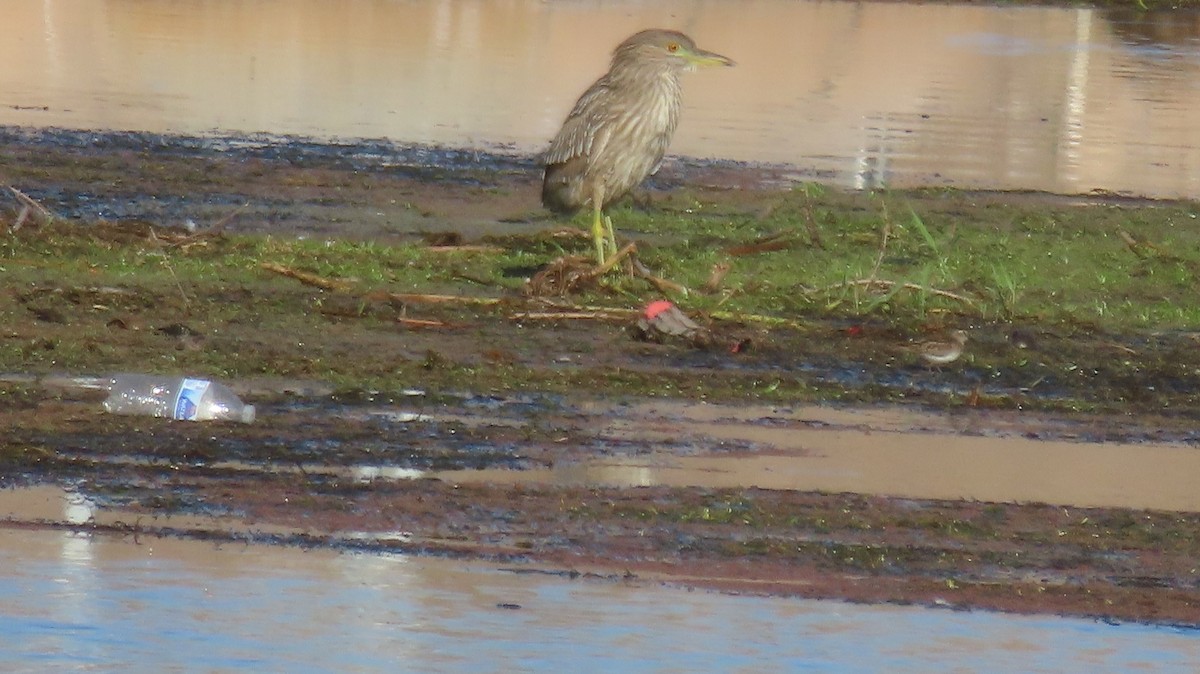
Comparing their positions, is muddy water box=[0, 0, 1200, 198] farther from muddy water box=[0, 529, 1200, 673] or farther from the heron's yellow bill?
muddy water box=[0, 529, 1200, 673]

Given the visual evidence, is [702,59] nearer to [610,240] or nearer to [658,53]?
[658,53]

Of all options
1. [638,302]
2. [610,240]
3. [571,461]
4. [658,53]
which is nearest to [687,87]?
[658,53]

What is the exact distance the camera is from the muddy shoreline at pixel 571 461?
6.23 meters

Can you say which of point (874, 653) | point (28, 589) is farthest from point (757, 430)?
point (28, 589)

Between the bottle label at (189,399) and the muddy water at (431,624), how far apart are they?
1303 mm

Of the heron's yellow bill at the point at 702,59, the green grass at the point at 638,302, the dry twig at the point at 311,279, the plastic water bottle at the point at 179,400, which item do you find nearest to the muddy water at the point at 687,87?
the green grass at the point at 638,302

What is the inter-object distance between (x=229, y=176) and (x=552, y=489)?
8212 millimetres

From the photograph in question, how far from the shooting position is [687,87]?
24594 mm

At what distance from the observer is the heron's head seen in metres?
11.3

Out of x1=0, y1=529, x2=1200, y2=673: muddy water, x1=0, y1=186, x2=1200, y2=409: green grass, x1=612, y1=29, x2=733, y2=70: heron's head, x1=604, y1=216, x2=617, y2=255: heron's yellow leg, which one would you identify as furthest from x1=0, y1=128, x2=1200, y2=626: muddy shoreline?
x1=612, y1=29, x2=733, y2=70: heron's head

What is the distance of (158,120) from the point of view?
1798 cm

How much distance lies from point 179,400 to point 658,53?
450 centimetres

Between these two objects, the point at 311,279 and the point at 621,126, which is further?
the point at 621,126

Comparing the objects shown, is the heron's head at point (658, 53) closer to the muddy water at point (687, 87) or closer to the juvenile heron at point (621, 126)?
the juvenile heron at point (621, 126)
